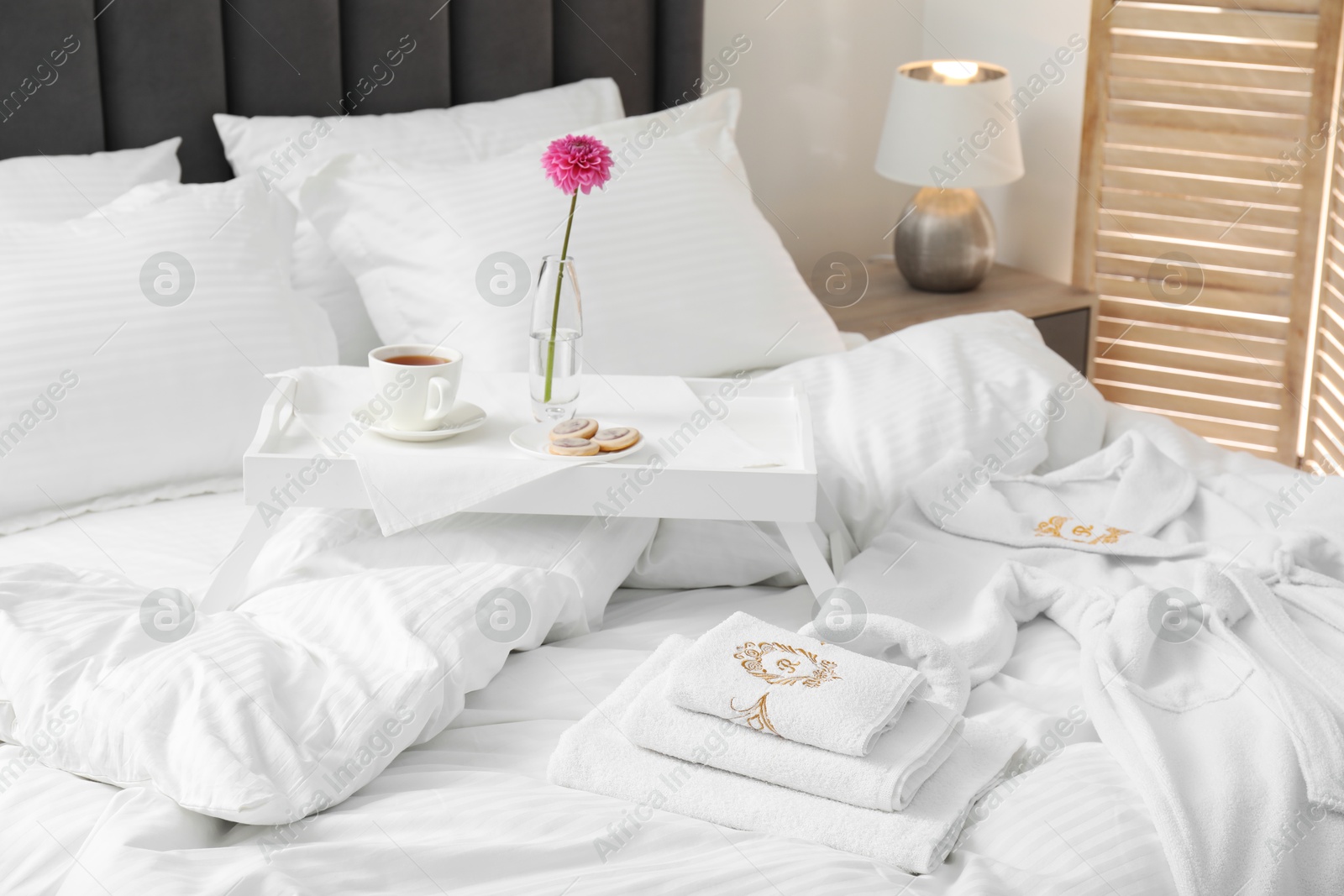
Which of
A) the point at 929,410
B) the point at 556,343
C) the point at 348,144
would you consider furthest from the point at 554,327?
the point at 348,144

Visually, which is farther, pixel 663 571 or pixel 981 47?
pixel 981 47

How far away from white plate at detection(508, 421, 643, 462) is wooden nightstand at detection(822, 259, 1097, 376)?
1212 millimetres

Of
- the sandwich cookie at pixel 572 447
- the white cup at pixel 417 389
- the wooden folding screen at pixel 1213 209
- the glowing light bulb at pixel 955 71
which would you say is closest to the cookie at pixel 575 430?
the sandwich cookie at pixel 572 447

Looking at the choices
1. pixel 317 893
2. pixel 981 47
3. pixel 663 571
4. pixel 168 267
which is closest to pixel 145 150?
pixel 168 267

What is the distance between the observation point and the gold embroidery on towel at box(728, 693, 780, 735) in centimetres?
106

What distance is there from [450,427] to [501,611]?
0.28 metres

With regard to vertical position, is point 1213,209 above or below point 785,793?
above

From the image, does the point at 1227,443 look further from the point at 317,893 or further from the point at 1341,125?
the point at 317,893

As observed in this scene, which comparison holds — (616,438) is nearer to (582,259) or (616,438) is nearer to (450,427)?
(450,427)

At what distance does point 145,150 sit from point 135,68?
13 centimetres

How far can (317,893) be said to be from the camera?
0.93 meters

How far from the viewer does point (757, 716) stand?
3.49 ft

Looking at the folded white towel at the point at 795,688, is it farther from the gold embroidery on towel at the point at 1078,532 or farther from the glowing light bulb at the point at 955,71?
the glowing light bulb at the point at 955,71

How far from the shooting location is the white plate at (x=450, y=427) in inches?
55.7
